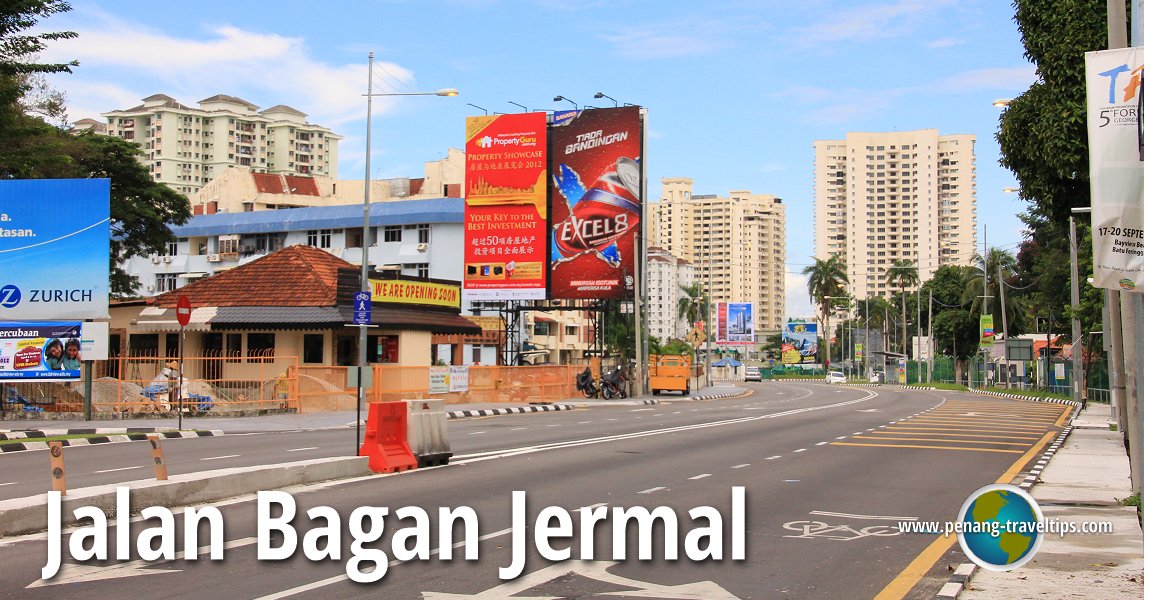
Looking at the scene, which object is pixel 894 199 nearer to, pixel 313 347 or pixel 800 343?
pixel 800 343

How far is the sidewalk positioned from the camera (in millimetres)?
8289

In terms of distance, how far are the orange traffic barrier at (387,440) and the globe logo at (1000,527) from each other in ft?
30.5

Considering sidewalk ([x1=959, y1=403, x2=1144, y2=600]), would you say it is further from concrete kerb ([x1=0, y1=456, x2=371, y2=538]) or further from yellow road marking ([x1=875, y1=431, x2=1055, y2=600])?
concrete kerb ([x1=0, y1=456, x2=371, y2=538])

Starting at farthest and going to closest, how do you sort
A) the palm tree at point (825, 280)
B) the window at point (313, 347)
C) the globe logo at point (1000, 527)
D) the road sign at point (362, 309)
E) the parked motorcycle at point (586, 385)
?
1. the palm tree at point (825, 280)
2. the parked motorcycle at point (586, 385)
3. the window at point (313, 347)
4. the road sign at point (362, 309)
5. the globe logo at point (1000, 527)

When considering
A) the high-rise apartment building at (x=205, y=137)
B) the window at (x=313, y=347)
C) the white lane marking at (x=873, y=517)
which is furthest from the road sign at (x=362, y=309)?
the high-rise apartment building at (x=205, y=137)

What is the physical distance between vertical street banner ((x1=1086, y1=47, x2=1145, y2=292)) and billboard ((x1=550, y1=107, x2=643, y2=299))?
41.4m

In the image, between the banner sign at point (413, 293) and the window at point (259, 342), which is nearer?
the window at point (259, 342)

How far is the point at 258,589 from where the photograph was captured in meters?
8.23

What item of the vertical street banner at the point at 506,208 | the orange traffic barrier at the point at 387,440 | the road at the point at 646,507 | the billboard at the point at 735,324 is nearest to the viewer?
the road at the point at 646,507

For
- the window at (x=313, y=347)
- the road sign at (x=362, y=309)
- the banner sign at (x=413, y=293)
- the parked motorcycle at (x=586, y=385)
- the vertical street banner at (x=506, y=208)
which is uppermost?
the vertical street banner at (x=506, y=208)

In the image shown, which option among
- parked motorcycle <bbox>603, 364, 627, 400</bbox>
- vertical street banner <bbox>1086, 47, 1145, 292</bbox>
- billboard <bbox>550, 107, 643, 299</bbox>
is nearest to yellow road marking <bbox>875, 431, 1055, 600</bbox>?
vertical street banner <bbox>1086, 47, 1145, 292</bbox>

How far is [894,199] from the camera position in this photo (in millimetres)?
185625

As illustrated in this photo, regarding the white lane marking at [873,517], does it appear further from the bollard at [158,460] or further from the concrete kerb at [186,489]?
the bollard at [158,460]

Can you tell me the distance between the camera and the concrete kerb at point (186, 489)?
1077 cm
